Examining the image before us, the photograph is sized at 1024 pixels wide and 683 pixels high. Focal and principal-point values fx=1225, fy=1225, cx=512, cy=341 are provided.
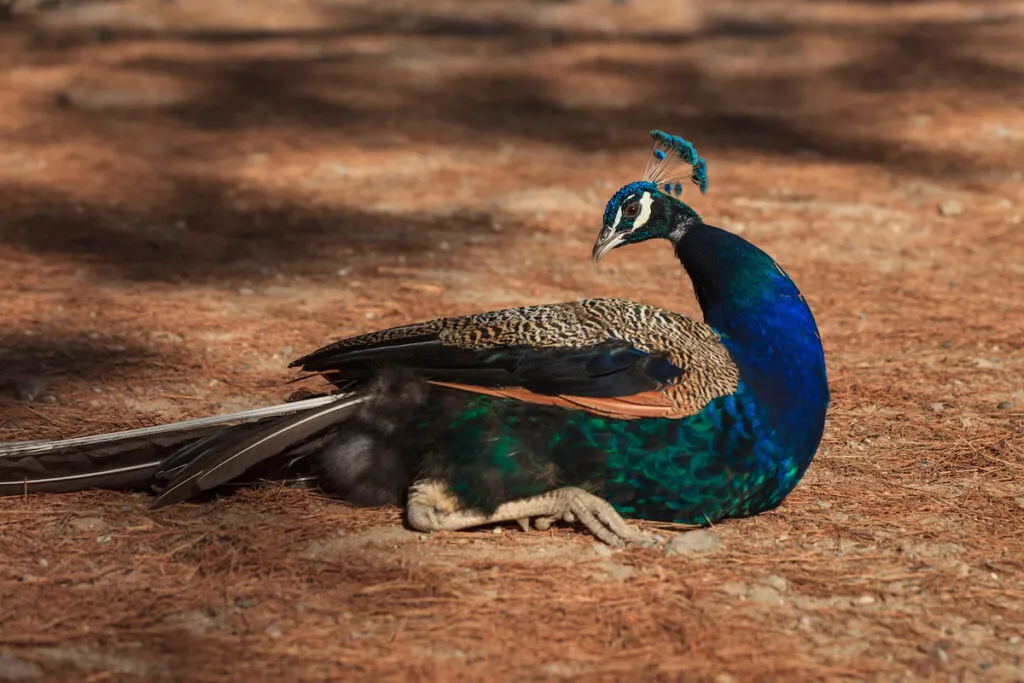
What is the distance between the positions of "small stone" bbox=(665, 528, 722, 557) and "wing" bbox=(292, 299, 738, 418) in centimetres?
33

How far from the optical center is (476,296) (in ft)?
18.6

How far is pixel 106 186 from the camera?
25.2ft

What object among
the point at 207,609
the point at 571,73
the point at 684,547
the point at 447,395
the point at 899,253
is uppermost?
the point at 571,73

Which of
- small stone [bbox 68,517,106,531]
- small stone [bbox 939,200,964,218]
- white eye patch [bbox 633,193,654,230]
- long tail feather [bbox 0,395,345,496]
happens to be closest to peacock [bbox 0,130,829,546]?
long tail feather [bbox 0,395,345,496]

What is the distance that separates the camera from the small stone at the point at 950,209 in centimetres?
732

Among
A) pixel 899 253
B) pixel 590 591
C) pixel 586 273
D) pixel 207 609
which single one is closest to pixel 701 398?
pixel 590 591

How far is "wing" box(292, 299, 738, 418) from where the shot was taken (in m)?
3.11

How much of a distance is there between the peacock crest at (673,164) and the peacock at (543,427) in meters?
0.32

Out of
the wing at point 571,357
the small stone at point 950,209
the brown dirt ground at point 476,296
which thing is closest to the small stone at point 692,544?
the brown dirt ground at point 476,296

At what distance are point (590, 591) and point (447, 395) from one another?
2.17 feet

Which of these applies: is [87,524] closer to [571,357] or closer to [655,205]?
[571,357]

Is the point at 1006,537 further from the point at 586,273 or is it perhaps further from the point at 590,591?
the point at 586,273

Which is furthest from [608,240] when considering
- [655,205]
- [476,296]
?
[476,296]

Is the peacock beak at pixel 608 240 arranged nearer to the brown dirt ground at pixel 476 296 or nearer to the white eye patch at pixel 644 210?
the white eye patch at pixel 644 210
